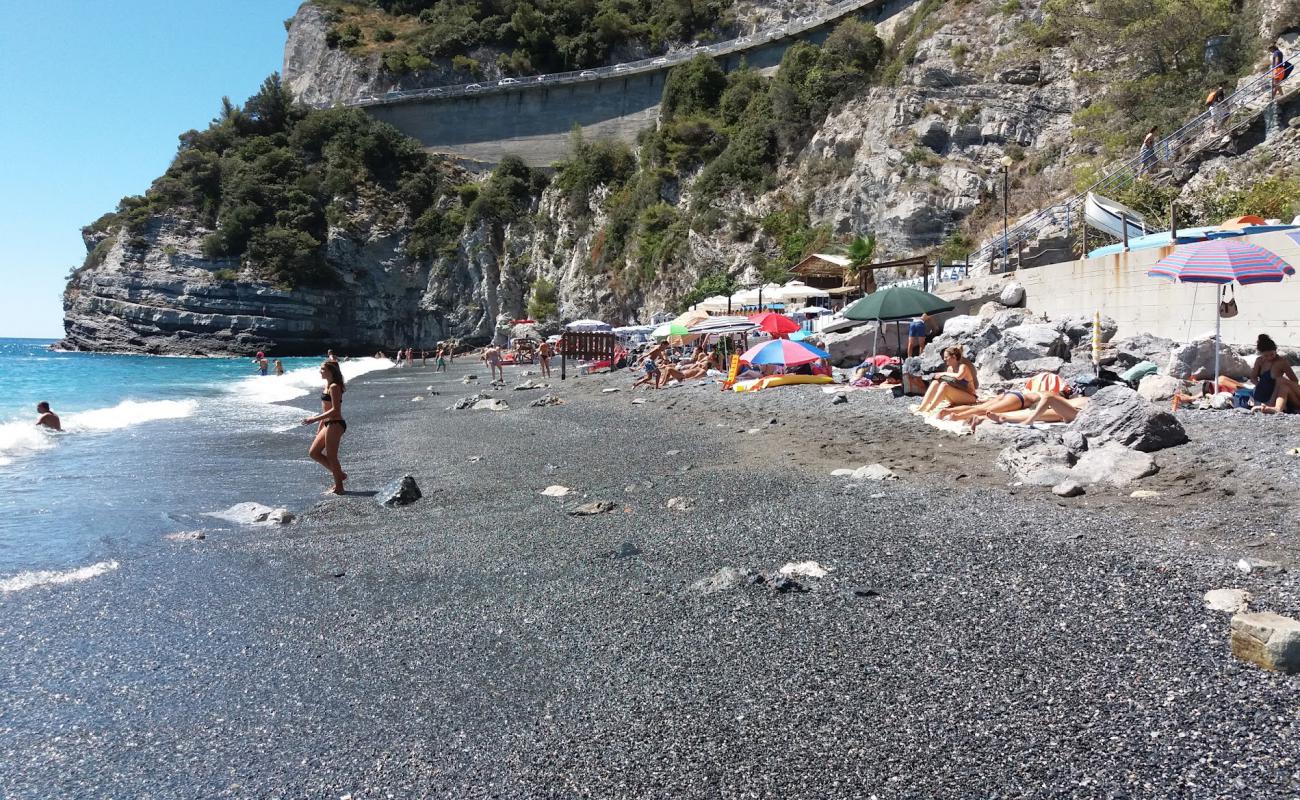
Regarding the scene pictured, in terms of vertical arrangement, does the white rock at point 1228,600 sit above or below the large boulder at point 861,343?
below

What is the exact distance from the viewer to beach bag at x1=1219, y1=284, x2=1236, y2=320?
11.1 metres

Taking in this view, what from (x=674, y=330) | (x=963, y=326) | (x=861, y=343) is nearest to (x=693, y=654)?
(x=963, y=326)

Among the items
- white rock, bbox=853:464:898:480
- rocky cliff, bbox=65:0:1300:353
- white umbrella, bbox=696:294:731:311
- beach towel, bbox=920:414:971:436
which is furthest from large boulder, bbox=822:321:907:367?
white rock, bbox=853:464:898:480

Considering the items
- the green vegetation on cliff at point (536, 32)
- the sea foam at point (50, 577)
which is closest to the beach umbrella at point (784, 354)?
the sea foam at point (50, 577)

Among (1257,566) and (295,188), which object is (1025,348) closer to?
(1257,566)

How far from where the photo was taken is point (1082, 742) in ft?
9.99


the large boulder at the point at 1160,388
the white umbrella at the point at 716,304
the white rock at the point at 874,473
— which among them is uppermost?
the white umbrella at the point at 716,304

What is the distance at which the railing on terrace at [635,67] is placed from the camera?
156ft

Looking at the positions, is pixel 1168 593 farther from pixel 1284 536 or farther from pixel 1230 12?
pixel 1230 12

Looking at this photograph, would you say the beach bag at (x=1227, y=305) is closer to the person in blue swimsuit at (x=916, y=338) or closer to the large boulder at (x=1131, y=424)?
the large boulder at (x=1131, y=424)

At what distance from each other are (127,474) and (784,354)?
11.7 meters

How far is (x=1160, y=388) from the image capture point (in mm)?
9781

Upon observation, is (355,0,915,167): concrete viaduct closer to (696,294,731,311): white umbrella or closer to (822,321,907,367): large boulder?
(696,294,731,311): white umbrella

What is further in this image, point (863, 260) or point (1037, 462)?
point (863, 260)
